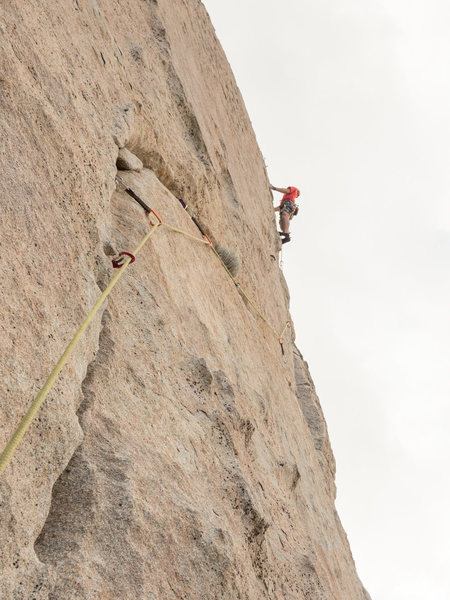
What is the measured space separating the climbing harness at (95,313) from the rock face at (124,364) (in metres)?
0.10

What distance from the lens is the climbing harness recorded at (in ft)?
7.35

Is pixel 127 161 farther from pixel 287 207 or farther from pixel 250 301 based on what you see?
pixel 287 207

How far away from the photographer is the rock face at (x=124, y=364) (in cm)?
266

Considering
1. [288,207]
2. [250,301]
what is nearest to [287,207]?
[288,207]

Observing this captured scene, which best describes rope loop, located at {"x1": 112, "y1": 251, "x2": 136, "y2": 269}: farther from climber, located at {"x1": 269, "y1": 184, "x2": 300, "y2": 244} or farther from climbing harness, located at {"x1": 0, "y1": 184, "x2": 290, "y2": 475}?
climber, located at {"x1": 269, "y1": 184, "x2": 300, "y2": 244}

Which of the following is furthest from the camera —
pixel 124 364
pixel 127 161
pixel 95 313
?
pixel 127 161

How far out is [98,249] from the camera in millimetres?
3707

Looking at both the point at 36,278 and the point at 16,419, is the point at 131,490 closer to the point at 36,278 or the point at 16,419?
the point at 16,419

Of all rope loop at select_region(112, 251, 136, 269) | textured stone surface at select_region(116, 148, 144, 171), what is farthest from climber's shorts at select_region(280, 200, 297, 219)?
rope loop at select_region(112, 251, 136, 269)

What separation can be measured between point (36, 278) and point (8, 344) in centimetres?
47

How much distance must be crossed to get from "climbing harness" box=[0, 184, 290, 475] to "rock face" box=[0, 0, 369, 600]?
3.9 inches

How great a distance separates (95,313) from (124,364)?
40cm

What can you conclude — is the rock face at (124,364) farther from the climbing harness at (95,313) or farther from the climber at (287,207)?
the climber at (287,207)

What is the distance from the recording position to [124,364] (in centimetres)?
357
